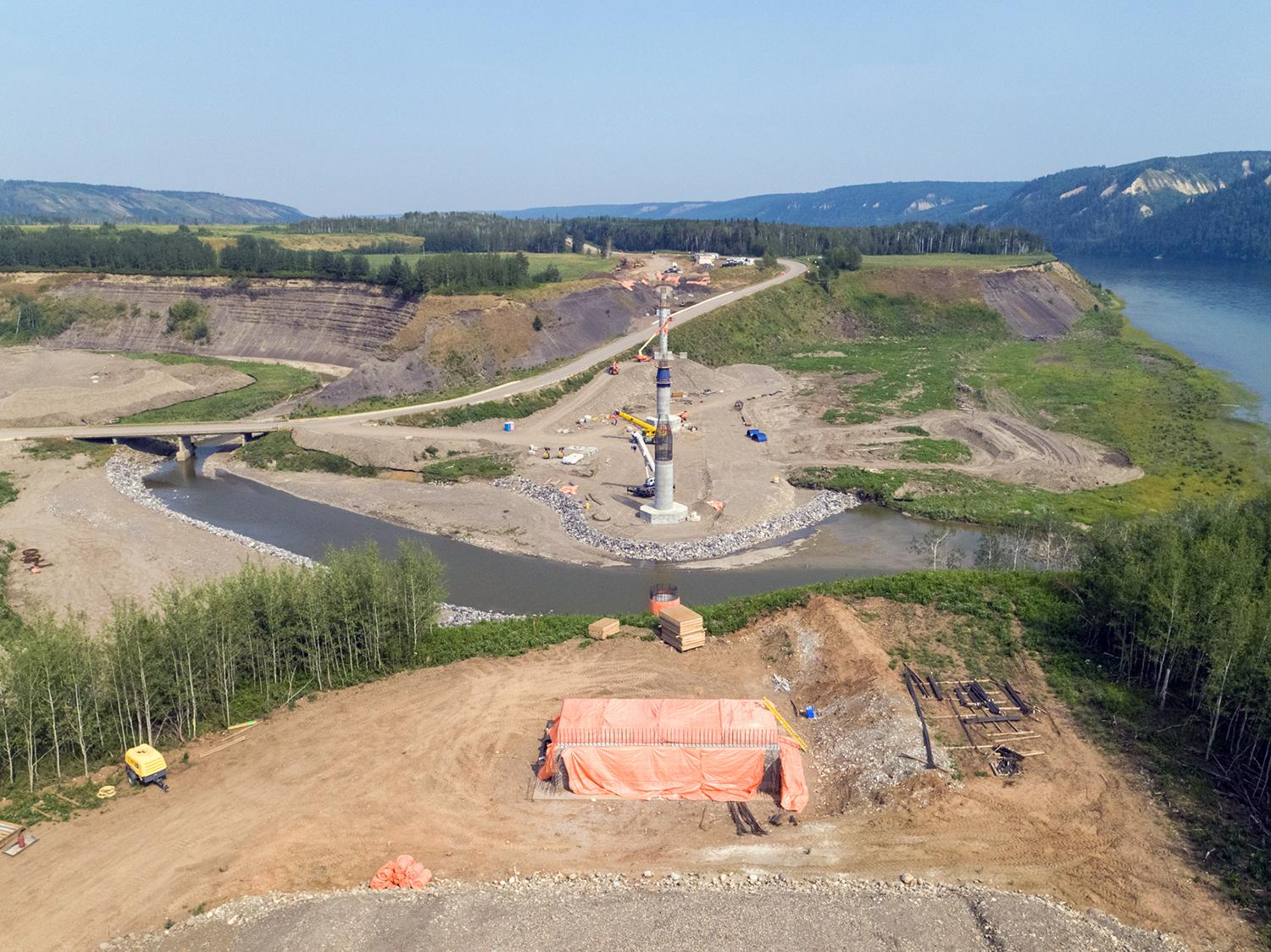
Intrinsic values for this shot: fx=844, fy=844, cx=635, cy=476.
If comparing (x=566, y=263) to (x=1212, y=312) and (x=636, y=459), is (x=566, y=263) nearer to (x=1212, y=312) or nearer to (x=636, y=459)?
(x=636, y=459)

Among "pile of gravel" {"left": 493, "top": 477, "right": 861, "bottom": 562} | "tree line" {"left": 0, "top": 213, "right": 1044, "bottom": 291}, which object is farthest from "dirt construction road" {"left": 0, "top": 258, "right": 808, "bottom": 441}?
"pile of gravel" {"left": 493, "top": 477, "right": 861, "bottom": 562}

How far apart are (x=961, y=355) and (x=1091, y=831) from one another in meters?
82.3

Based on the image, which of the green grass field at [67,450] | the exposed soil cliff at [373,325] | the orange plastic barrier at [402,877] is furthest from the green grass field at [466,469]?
the orange plastic barrier at [402,877]

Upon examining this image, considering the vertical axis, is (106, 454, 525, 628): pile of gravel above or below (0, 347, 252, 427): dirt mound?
below

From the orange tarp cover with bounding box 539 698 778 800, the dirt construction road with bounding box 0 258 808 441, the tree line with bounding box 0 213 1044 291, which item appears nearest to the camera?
the orange tarp cover with bounding box 539 698 778 800

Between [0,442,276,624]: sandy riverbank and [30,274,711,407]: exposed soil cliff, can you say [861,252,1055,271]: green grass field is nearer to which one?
[30,274,711,407]: exposed soil cliff

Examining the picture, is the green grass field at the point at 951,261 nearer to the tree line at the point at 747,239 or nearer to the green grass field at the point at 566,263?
the tree line at the point at 747,239

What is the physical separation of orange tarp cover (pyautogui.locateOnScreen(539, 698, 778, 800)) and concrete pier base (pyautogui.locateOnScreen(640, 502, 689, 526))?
2566 centimetres

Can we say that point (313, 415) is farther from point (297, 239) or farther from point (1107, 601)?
point (297, 239)

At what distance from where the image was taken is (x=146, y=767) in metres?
23.9

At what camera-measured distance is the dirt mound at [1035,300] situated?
11300cm

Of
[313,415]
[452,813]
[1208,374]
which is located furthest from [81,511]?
[1208,374]

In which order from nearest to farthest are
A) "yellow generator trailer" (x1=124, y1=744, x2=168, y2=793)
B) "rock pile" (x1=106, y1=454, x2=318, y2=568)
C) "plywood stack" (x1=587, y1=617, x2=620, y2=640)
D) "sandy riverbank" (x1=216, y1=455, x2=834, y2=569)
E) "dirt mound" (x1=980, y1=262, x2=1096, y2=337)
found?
"yellow generator trailer" (x1=124, y1=744, x2=168, y2=793), "plywood stack" (x1=587, y1=617, x2=620, y2=640), "sandy riverbank" (x1=216, y1=455, x2=834, y2=569), "rock pile" (x1=106, y1=454, x2=318, y2=568), "dirt mound" (x1=980, y1=262, x2=1096, y2=337)

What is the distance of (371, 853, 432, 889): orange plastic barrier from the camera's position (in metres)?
20.1
